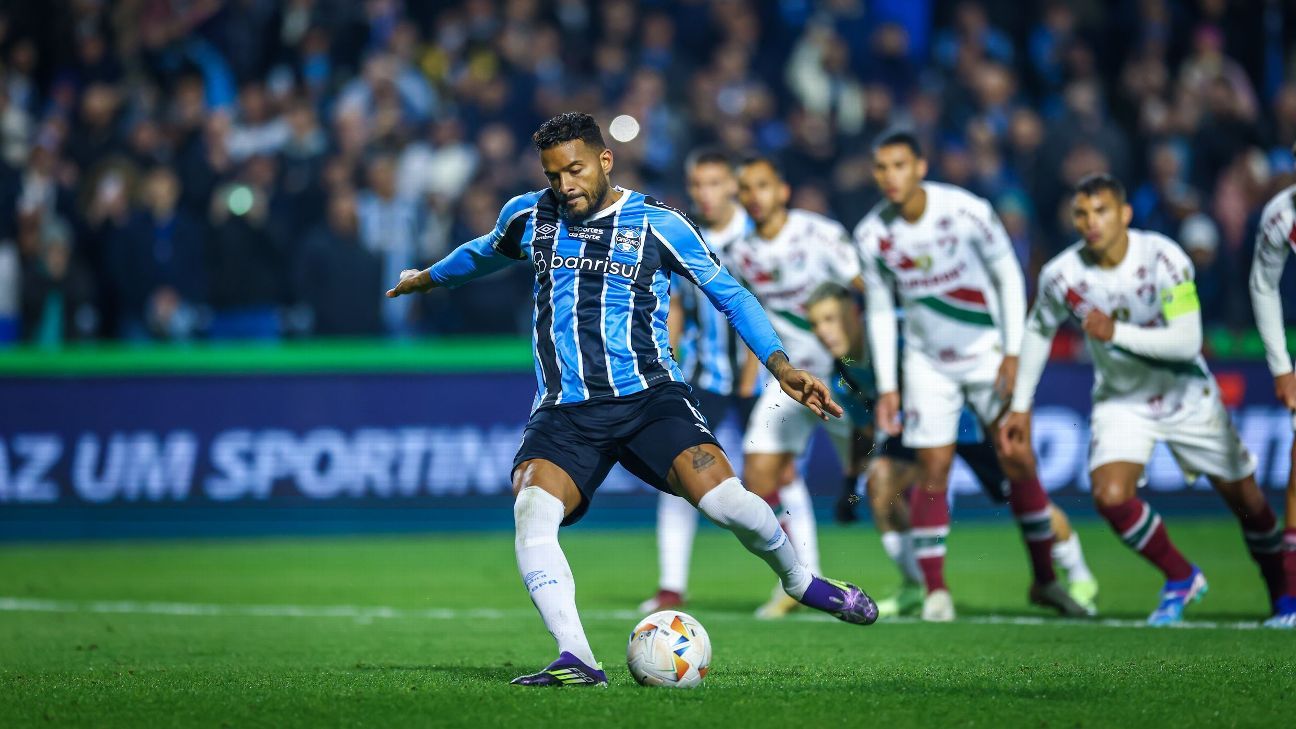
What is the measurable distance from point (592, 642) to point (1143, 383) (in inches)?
134

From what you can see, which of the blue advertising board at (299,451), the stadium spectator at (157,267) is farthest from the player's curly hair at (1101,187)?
the stadium spectator at (157,267)

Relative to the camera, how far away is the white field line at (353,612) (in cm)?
1009

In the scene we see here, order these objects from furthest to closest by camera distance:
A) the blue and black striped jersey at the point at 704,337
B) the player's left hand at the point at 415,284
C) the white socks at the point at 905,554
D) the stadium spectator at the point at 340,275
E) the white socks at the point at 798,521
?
the stadium spectator at the point at 340,275 → the blue and black striped jersey at the point at 704,337 → the white socks at the point at 798,521 → the white socks at the point at 905,554 → the player's left hand at the point at 415,284

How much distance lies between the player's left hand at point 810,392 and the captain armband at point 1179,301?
11.0 feet

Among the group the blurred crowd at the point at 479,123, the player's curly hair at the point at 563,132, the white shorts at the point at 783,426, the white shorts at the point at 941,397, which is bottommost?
the white shorts at the point at 783,426

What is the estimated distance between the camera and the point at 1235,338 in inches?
627

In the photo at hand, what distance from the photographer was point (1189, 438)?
977 centimetres

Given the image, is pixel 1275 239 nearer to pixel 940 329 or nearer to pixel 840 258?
pixel 940 329

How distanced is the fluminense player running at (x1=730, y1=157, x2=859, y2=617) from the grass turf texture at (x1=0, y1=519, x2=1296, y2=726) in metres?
0.94

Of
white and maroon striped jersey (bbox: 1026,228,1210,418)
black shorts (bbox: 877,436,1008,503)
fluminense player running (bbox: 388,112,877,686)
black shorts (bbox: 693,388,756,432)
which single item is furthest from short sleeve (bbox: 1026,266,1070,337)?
fluminense player running (bbox: 388,112,877,686)

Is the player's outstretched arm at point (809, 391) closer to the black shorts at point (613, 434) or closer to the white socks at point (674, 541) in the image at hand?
the black shorts at point (613, 434)

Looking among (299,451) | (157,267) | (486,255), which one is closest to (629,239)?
(486,255)

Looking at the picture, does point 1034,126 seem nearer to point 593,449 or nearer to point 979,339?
point 979,339

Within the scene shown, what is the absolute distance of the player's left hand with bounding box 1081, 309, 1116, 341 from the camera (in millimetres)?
9219
